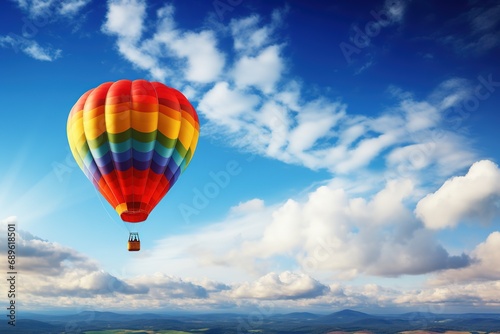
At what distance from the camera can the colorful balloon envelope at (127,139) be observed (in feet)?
126

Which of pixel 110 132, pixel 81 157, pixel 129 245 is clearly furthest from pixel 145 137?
pixel 129 245

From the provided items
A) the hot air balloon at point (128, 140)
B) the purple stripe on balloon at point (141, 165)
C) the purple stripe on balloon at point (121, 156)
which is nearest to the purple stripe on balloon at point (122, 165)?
the hot air balloon at point (128, 140)

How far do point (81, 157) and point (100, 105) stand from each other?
5723 millimetres

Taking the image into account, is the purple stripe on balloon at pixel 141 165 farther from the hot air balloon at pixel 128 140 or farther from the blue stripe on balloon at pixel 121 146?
the blue stripe on balloon at pixel 121 146

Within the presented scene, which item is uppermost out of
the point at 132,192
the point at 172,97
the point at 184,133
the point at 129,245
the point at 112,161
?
the point at 172,97

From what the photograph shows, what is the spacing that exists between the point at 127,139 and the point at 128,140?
0.13 meters

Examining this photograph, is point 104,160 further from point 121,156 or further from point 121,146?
point 121,146

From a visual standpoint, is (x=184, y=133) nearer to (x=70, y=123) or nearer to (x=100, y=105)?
(x=100, y=105)

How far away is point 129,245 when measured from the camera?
3847cm

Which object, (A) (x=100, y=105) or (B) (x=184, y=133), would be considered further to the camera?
(B) (x=184, y=133)

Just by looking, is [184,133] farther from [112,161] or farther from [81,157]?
[81,157]

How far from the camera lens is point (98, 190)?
4128cm

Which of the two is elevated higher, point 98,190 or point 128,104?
point 128,104

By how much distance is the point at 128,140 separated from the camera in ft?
127
